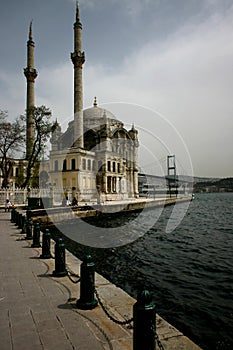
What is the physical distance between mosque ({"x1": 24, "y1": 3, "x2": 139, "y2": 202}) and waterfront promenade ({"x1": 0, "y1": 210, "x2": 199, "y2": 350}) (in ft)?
89.7

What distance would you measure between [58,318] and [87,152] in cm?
4323

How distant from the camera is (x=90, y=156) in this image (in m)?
47.9

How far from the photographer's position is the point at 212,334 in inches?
204

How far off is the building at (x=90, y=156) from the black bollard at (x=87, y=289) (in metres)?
29.5

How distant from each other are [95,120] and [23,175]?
27.8m

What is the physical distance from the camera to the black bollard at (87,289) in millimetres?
4395

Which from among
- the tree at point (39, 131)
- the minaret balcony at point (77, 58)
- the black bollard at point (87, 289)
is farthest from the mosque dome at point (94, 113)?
the black bollard at point (87, 289)

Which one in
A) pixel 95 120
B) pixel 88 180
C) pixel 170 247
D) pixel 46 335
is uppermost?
pixel 95 120

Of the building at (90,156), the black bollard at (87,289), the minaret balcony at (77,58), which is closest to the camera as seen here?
the black bollard at (87,289)

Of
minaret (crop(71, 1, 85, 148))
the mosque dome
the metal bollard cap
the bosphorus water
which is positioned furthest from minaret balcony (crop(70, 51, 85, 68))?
the metal bollard cap

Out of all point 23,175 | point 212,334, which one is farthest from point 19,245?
point 23,175

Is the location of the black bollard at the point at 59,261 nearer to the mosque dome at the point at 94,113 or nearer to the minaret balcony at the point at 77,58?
the minaret balcony at the point at 77,58

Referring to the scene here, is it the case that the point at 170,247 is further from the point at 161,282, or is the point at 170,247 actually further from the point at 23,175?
the point at 23,175

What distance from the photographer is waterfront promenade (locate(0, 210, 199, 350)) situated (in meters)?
3.37
